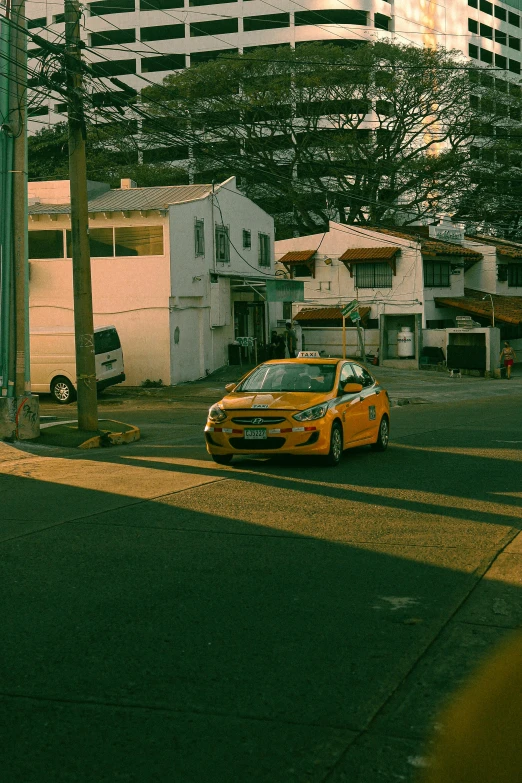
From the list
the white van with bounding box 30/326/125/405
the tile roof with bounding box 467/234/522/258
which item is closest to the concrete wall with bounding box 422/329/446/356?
the tile roof with bounding box 467/234/522/258

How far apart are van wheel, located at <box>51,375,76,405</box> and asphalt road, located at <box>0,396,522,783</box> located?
18.0 meters

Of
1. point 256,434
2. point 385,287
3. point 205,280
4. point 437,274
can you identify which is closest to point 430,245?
point 437,274

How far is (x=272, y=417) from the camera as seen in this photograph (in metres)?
13.8

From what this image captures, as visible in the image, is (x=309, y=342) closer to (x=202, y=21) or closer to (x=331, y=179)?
(x=331, y=179)

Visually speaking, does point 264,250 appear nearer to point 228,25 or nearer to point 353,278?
point 353,278

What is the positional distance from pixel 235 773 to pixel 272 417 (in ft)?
31.9

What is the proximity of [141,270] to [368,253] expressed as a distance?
19.4 metres

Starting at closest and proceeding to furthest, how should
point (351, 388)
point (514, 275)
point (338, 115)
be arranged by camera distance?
point (351, 388) → point (514, 275) → point (338, 115)

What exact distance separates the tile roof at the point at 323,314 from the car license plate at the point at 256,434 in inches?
1490

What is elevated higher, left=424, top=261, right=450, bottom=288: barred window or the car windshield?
left=424, top=261, right=450, bottom=288: barred window

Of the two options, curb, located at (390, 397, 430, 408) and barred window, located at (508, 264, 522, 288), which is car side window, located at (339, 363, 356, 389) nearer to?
curb, located at (390, 397, 430, 408)

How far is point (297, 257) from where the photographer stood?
53312 mm

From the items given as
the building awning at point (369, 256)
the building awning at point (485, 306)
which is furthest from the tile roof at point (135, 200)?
the building awning at point (485, 306)

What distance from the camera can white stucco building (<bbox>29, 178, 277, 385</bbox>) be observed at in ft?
113
